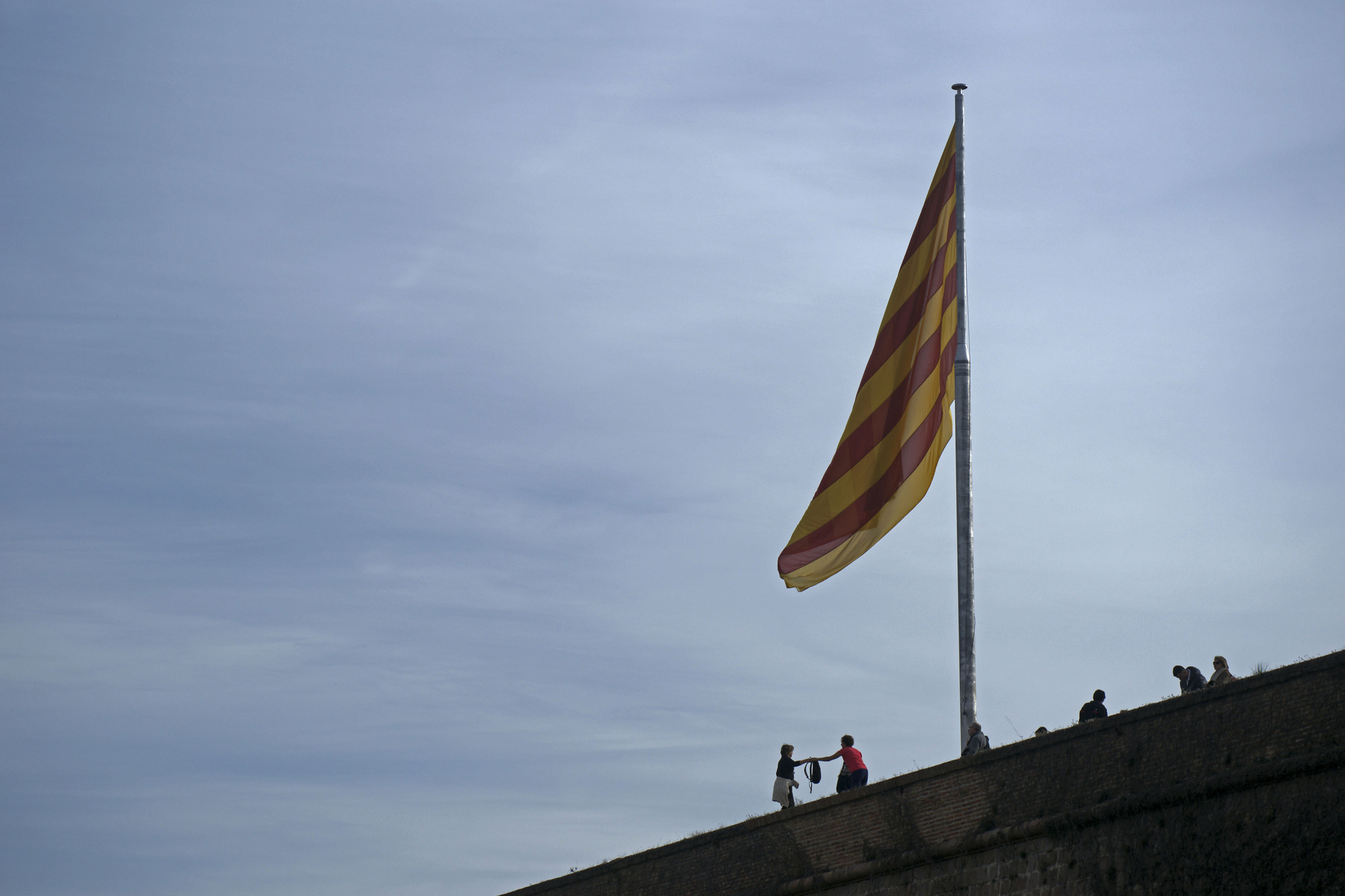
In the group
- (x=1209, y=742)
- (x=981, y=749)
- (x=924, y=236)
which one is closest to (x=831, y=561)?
(x=981, y=749)

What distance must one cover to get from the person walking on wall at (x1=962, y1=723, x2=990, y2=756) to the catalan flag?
178 centimetres

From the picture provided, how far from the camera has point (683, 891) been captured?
14984 millimetres

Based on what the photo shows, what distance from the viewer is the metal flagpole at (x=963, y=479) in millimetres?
12742

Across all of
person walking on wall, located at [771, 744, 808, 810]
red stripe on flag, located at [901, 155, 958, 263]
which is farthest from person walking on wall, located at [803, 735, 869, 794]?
red stripe on flag, located at [901, 155, 958, 263]

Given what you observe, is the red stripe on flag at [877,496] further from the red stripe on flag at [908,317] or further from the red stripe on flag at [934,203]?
the red stripe on flag at [934,203]

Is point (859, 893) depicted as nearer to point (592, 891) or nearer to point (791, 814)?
point (791, 814)

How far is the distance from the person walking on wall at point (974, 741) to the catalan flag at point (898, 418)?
1.78m

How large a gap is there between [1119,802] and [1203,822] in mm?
654

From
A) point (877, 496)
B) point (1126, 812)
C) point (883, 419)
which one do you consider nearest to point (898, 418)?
point (883, 419)

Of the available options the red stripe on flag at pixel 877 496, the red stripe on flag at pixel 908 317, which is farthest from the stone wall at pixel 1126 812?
the red stripe on flag at pixel 908 317

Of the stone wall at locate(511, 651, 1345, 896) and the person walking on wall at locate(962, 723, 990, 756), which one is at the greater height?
the person walking on wall at locate(962, 723, 990, 756)

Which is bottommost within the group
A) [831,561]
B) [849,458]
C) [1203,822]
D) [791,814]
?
[1203,822]

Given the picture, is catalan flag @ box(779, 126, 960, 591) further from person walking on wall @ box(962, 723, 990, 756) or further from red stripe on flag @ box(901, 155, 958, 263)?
person walking on wall @ box(962, 723, 990, 756)

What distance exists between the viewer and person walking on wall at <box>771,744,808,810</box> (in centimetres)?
1478
